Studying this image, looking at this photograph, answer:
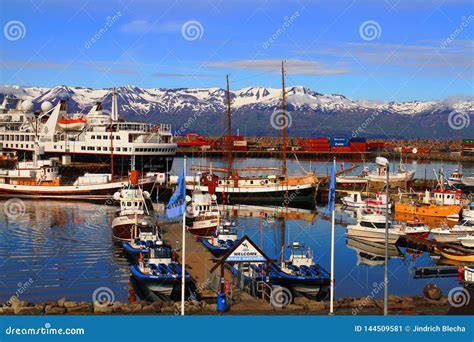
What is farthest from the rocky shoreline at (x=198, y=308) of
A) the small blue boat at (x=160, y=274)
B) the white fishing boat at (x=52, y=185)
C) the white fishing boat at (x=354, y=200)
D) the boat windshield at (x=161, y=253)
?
the white fishing boat at (x=52, y=185)

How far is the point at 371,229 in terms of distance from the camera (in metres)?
29.7

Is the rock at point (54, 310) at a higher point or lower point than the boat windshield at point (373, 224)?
lower

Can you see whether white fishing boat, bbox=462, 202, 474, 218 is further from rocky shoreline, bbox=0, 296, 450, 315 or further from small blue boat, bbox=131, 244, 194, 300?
rocky shoreline, bbox=0, 296, 450, 315

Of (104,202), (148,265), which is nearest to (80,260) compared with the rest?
(148,265)

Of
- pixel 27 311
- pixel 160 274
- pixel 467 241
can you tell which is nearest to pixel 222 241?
pixel 160 274

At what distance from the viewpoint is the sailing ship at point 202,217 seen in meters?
29.1

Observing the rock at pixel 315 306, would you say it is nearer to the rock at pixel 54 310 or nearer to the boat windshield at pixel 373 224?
the rock at pixel 54 310

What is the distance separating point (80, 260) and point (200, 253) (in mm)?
4339

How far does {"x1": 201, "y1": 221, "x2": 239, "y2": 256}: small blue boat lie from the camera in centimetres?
2472

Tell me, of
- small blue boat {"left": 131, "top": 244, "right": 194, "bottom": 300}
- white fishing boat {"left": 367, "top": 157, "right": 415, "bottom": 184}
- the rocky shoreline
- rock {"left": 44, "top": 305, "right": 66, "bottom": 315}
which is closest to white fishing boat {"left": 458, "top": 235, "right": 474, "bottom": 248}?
the rocky shoreline

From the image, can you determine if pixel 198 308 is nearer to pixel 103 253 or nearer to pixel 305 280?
pixel 305 280

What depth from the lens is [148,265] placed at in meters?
20.1

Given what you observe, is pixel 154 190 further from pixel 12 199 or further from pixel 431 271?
pixel 431 271

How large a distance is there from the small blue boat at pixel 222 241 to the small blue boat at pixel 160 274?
3.76 meters
